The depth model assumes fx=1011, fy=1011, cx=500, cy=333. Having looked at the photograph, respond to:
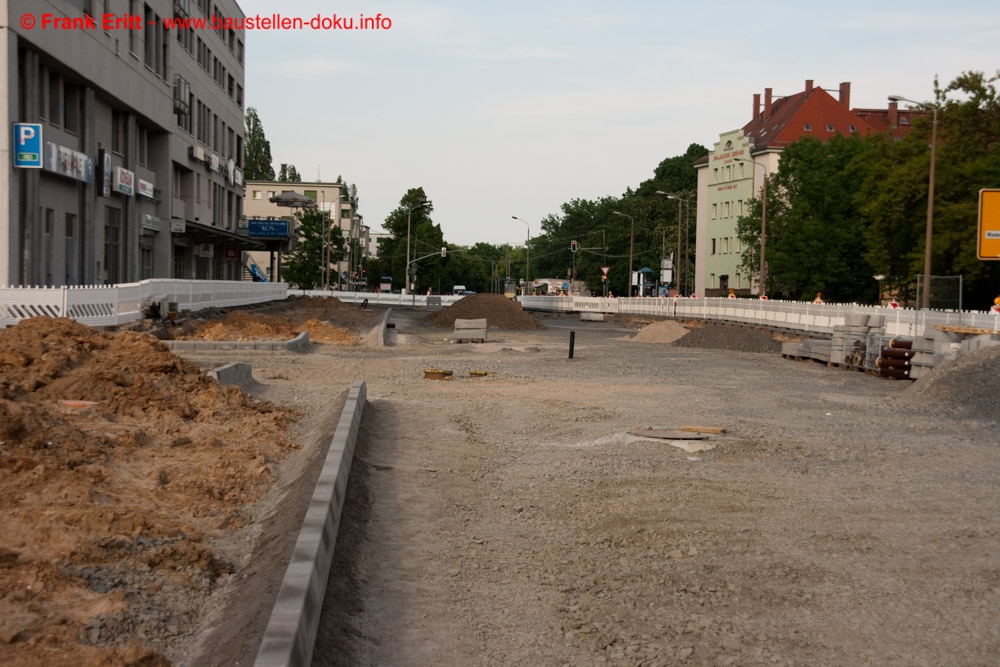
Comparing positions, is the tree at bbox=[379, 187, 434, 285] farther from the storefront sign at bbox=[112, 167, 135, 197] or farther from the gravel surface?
the gravel surface

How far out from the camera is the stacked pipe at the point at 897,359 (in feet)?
80.4

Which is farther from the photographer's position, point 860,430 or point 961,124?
point 961,124

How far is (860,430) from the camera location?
14.1 m

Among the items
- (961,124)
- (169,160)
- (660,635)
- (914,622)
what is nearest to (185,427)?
(660,635)

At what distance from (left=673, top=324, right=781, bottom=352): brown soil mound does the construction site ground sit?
21.6m

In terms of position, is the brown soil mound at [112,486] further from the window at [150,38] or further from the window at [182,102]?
the window at [182,102]

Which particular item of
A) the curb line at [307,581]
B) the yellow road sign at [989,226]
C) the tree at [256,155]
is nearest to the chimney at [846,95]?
the yellow road sign at [989,226]

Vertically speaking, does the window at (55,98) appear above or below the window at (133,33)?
below

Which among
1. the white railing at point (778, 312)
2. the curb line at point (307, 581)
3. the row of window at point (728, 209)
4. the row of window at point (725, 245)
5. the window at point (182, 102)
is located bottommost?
the curb line at point (307, 581)

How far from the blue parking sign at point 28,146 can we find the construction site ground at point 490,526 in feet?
53.2

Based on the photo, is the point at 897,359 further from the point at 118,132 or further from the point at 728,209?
the point at 728,209

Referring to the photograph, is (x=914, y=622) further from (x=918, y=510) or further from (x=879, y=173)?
(x=879, y=173)

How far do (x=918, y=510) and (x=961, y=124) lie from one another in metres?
45.0

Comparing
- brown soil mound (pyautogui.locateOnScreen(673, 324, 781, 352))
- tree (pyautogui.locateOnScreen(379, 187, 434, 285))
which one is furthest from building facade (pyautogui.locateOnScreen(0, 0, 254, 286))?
tree (pyautogui.locateOnScreen(379, 187, 434, 285))
